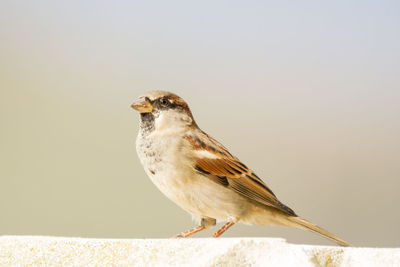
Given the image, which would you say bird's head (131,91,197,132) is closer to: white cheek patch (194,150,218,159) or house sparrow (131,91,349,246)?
house sparrow (131,91,349,246)

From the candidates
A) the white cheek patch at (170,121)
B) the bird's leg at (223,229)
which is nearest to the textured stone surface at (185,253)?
the bird's leg at (223,229)

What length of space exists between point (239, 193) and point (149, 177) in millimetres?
397

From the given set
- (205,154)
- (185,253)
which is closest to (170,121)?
(205,154)

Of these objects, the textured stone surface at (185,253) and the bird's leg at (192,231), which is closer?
the textured stone surface at (185,253)

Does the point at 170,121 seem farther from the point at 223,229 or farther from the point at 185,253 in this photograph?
the point at 185,253

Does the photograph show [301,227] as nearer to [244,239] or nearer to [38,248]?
[244,239]

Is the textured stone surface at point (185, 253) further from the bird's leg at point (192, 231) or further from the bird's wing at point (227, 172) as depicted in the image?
the bird's wing at point (227, 172)

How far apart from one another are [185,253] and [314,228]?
0.72 metres

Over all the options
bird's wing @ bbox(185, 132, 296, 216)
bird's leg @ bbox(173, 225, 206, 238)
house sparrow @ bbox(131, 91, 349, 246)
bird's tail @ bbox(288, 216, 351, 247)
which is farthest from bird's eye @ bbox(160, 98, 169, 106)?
bird's tail @ bbox(288, 216, 351, 247)

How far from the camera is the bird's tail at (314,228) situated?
232cm

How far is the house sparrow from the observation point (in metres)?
2.28

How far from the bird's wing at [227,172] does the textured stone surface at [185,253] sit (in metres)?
0.45

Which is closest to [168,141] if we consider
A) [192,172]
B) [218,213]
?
[192,172]

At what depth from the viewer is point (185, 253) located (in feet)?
6.31
